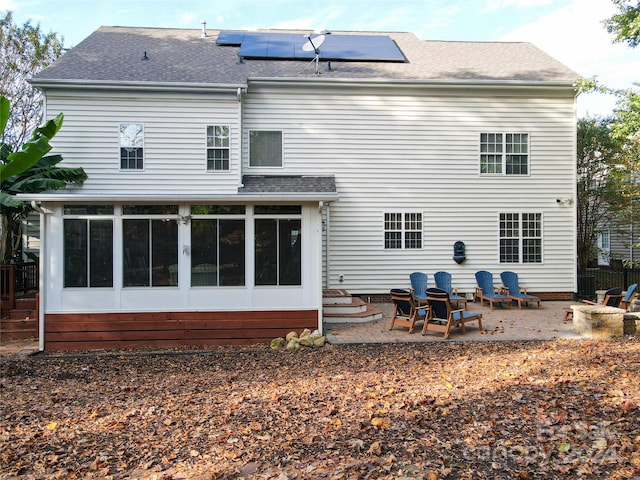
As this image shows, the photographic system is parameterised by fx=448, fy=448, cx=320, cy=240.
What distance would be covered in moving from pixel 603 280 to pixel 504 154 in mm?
7142

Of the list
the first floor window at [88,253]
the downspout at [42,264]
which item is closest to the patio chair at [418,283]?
the first floor window at [88,253]

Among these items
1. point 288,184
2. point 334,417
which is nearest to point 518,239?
point 288,184

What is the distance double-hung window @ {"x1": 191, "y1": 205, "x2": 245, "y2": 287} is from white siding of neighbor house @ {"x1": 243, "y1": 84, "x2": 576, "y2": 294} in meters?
4.81

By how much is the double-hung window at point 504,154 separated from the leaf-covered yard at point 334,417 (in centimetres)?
765

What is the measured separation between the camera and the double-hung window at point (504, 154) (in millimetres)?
14086

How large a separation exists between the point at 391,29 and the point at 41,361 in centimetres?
1681

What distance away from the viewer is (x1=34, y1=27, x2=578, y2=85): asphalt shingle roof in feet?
43.3

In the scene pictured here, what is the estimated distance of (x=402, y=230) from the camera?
13.8 meters

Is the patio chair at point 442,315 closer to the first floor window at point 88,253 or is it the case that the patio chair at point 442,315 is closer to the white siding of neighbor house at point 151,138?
the first floor window at point 88,253

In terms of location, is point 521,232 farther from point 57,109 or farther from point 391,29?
point 57,109

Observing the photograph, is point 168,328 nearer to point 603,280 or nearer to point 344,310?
point 344,310

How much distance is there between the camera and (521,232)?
1408cm

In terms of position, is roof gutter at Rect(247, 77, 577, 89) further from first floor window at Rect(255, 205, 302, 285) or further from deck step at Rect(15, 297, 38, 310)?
deck step at Rect(15, 297, 38, 310)

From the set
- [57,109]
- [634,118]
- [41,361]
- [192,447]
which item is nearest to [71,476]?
[192,447]
